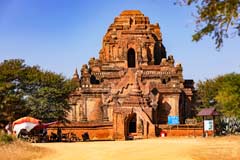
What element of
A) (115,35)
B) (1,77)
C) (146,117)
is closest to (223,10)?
(146,117)

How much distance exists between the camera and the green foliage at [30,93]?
34.8m

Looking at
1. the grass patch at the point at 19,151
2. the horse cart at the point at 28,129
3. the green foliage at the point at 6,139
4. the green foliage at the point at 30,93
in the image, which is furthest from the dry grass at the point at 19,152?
the green foliage at the point at 30,93

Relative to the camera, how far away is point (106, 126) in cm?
3653

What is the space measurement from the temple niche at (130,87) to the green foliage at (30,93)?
2.57m

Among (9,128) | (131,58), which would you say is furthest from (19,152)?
(131,58)

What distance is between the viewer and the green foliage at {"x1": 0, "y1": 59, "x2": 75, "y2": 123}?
114 feet

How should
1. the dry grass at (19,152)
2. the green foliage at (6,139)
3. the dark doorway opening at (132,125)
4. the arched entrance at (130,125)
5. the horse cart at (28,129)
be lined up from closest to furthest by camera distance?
the dry grass at (19,152)
the green foliage at (6,139)
the horse cart at (28,129)
the arched entrance at (130,125)
the dark doorway opening at (132,125)

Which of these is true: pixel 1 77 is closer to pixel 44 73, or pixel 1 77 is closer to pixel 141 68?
pixel 44 73

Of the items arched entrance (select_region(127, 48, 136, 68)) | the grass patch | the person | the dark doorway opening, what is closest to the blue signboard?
the dark doorway opening

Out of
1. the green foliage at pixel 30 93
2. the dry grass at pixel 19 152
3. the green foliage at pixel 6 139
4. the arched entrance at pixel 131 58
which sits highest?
the arched entrance at pixel 131 58

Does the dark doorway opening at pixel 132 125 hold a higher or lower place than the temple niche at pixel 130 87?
lower

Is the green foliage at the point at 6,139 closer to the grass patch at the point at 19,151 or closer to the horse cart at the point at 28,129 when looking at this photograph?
the grass patch at the point at 19,151

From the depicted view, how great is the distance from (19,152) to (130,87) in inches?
908

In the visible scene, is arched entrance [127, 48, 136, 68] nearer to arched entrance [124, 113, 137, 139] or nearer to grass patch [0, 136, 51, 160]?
arched entrance [124, 113, 137, 139]
